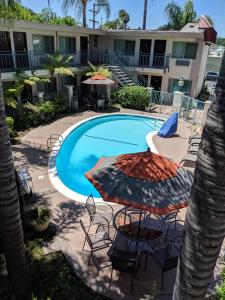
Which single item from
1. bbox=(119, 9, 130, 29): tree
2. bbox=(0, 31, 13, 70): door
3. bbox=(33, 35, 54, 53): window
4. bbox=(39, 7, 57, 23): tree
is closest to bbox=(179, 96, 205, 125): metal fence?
bbox=(33, 35, 54, 53): window

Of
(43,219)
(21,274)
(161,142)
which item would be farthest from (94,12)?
(21,274)

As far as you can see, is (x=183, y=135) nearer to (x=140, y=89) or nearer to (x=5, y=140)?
(x=140, y=89)

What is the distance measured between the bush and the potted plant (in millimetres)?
15885

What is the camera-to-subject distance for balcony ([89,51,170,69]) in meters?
24.8

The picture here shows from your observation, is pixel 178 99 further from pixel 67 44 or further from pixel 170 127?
pixel 67 44

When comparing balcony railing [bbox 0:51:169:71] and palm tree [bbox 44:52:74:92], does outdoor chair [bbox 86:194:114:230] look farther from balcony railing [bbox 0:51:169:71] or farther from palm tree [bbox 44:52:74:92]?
balcony railing [bbox 0:51:169:71]

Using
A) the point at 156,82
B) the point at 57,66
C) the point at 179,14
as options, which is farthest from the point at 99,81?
the point at 179,14

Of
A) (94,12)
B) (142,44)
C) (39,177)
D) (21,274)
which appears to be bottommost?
(39,177)

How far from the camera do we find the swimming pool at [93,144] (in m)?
12.2

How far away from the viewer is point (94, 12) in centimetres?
3316

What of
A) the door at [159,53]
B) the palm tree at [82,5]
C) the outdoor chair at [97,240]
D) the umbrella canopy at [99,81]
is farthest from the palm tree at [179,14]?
the outdoor chair at [97,240]

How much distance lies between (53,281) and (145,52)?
77.9ft

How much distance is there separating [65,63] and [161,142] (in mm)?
10015

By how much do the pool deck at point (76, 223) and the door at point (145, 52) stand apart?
38.6 feet
